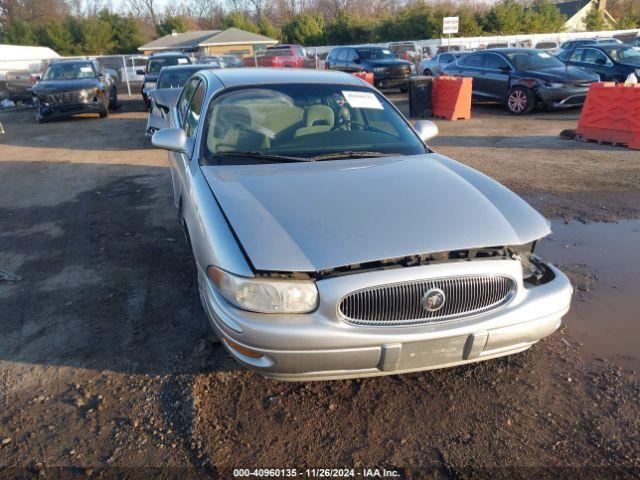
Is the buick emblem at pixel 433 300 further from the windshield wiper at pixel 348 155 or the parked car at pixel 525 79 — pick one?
the parked car at pixel 525 79

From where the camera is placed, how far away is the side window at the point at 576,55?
16.1 metres

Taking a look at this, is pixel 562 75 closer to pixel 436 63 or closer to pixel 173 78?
pixel 436 63

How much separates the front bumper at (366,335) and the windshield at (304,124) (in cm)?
148

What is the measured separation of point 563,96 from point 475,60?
3228 millimetres

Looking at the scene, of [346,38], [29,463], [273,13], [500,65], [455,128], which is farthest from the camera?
[273,13]

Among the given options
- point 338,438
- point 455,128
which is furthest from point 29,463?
point 455,128

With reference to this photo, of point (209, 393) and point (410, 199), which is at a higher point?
point (410, 199)

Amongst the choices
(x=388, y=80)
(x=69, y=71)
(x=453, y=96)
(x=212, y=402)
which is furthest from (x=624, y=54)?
(x=212, y=402)

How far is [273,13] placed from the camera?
78.0 meters

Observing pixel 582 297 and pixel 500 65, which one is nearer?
pixel 582 297

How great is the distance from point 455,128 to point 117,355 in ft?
34.8

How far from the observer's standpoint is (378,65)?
61.0 feet

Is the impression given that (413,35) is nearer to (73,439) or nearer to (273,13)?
(273,13)

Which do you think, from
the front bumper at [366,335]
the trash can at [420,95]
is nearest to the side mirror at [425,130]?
the front bumper at [366,335]
